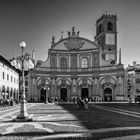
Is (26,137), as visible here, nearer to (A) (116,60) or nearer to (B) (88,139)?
(B) (88,139)

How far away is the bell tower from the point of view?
218 feet

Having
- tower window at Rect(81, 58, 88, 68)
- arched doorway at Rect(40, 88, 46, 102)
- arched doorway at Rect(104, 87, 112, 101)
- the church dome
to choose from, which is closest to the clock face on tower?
the church dome

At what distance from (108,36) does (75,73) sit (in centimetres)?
1453

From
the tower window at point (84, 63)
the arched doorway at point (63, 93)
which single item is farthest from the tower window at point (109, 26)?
the arched doorway at point (63, 93)

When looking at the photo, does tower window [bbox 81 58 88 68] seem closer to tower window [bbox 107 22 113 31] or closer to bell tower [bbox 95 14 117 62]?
bell tower [bbox 95 14 117 62]

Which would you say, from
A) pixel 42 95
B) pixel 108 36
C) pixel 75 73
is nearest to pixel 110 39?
pixel 108 36

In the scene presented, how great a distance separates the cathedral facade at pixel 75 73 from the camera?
61375 millimetres

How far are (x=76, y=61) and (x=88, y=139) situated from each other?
54.6 meters

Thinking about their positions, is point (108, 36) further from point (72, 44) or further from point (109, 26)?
point (72, 44)

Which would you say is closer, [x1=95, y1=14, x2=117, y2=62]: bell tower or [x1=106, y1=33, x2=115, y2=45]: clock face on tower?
[x1=95, y1=14, x2=117, y2=62]: bell tower

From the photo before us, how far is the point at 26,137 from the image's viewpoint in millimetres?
9758

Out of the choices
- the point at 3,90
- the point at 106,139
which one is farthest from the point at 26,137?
the point at 3,90

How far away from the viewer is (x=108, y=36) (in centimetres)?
6794

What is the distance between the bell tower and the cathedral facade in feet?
7.12
